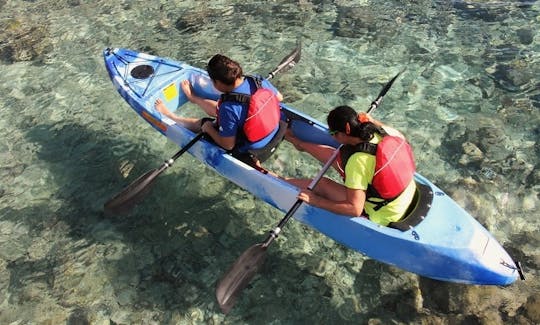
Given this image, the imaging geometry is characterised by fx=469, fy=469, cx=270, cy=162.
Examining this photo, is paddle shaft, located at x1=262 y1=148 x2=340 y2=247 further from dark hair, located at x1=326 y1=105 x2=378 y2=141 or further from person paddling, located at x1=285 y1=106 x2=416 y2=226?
dark hair, located at x1=326 y1=105 x2=378 y2=141

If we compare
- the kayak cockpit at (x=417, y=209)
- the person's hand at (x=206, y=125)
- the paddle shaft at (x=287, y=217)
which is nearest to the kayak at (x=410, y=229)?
the kayak cockpit at (x=417, y=209)

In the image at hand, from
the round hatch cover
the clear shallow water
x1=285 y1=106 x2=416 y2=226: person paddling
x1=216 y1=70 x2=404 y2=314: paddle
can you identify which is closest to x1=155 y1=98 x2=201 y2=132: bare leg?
the round hatch cover

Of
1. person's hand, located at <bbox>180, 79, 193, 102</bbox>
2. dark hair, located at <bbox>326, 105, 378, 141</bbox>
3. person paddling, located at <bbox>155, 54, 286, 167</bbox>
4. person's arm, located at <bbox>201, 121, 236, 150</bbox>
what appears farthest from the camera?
person's hand, located at <bbox>180, 79, 193, 102</bbox>

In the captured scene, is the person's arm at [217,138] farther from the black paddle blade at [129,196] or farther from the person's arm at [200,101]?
the person's arm at [200,101]

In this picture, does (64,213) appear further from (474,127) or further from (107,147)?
(474,127)

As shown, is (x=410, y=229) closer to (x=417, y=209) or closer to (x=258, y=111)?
(x=417, y=209)

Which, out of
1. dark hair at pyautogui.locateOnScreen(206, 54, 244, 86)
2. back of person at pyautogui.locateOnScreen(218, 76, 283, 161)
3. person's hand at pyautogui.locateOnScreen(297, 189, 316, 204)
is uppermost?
dark hair at pyautogui.locateOnScreen(206, 54, 244, 86)

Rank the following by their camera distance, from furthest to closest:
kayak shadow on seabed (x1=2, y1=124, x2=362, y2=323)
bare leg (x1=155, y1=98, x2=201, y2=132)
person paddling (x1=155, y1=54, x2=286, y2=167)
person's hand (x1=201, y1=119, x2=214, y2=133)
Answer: bare leg (x1=155, y1=98, x2=201, y2=132) → person's hand (x1=201, y1=119, x2=214, y2=133) → kayak shadow on seabed (x1=2, y1=124, x2=362, y2=323) → person paddling (x1=155, y1=54, x2=286, y2=167)

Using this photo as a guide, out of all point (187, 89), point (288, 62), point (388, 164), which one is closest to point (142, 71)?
point (187, 89)

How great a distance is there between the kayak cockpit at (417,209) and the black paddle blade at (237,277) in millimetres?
1364

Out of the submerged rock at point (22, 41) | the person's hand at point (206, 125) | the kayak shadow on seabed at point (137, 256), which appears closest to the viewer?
the kayak shadow on seabed at point (137, 256)

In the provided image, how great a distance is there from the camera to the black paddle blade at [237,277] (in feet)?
14.6

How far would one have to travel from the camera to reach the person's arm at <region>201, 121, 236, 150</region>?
5294mm

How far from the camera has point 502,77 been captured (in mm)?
7785
